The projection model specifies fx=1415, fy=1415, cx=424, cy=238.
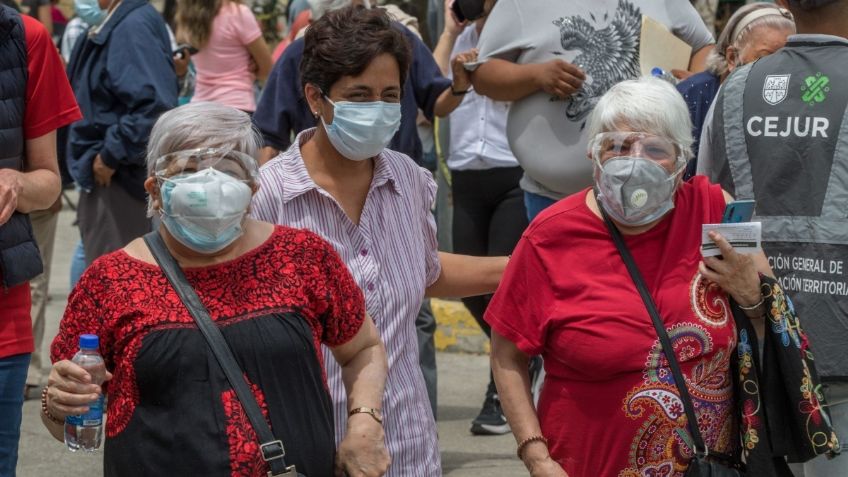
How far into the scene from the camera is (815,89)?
3854 mm

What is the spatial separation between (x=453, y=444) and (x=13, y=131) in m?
3.19

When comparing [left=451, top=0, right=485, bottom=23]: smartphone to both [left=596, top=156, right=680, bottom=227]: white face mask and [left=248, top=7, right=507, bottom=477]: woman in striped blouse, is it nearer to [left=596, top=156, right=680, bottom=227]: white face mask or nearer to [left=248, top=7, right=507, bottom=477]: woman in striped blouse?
[left=248, top=7, right=507, bottom=477]: woman in striped blouse

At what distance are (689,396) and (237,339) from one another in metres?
1.12

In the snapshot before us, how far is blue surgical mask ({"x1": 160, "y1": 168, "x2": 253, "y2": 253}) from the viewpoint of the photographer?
3.15 metres

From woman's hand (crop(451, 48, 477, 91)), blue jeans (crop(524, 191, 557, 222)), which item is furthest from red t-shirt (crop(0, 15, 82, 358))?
blue jeans (crop(524, 191, 557, 222))

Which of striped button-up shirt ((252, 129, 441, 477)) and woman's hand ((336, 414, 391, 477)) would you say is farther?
striped button-up shirt ((252, 129, 441, 477))

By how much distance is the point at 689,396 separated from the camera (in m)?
3.46

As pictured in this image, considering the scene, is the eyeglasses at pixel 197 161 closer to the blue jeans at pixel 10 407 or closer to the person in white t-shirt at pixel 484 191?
the blue jeans at pixel 10 407

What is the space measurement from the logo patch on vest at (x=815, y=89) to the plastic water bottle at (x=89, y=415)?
201 centimetres

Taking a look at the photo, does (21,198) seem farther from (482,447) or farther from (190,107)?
(482,447)

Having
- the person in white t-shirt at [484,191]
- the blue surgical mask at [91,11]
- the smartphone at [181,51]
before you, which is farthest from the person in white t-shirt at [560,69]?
the smartphone at [181,51]

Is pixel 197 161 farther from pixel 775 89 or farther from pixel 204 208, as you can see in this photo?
pixel 775 89

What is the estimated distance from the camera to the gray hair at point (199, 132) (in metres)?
3.24

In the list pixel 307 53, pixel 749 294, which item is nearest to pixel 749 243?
pixel 749 294
